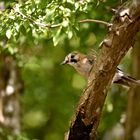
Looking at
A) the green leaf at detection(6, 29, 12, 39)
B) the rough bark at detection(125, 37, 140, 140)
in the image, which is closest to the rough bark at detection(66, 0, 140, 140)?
the green leaf at detection(6, 29, 12, 39)

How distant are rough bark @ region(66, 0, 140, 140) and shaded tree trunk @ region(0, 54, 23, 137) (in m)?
4.02

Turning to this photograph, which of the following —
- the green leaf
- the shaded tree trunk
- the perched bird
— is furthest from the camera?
the shaded tree trunk

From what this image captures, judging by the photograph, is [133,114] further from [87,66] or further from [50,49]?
[50,49]

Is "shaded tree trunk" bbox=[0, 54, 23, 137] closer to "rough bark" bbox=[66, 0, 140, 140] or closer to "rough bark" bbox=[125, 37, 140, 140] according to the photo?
"rough bark" bbox=[125, 37, 140, 140]

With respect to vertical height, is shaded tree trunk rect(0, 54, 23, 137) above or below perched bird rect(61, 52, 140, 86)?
above

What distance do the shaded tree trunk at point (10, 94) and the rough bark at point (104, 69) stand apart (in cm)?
402

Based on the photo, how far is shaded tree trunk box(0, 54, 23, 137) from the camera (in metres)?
8.87

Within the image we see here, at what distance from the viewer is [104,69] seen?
4.41 metres

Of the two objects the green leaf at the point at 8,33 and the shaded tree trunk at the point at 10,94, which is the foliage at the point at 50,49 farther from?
the shaded tree trunk at the point at 10,94

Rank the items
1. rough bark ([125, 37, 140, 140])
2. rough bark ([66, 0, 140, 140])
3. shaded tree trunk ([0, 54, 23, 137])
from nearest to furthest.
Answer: rough bark ([66, 0, 140, 140]) < rough bark ([125, 37, 140, 140]) < shaded tree trunk ([0, 54, 23, 137])

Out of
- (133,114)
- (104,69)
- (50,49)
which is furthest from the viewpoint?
(50,49)

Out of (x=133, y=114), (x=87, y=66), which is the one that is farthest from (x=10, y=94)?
(x=87, y=66)

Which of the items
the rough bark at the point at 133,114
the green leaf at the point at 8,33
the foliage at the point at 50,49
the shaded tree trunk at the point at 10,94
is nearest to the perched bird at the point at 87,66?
the foliage at the point at 50,49

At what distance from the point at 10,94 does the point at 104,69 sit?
4.67 metres
